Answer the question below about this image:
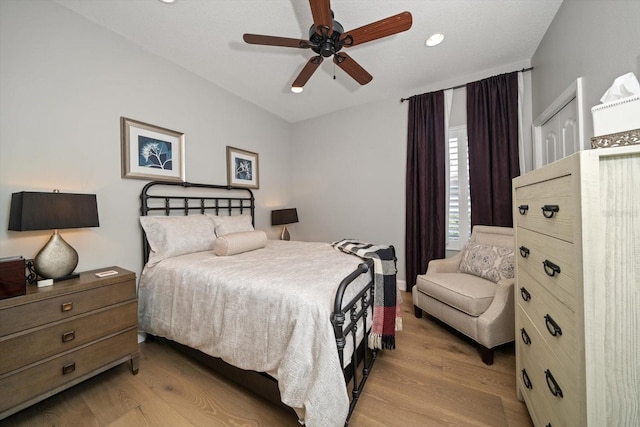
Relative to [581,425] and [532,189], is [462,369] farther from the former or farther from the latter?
[532,189]

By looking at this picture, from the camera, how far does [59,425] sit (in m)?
1.35

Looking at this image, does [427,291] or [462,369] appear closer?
[462,369]

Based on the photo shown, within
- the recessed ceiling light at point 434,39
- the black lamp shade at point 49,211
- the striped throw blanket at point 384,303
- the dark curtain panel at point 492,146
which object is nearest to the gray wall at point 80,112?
the black lamp shade at point 49,211

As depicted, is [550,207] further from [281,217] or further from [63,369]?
[281,217]

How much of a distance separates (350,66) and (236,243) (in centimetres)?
186

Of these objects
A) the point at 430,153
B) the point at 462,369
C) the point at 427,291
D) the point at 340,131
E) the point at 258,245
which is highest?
the point at 340,131

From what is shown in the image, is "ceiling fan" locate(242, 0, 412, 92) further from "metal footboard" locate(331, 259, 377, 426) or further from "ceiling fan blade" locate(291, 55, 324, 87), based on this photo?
"metal footboard" locate(331, 259, 377, 426)

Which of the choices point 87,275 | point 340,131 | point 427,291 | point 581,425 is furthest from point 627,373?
point 340,131

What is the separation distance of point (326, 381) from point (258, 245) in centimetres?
155

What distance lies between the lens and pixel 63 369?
1438 millimetres

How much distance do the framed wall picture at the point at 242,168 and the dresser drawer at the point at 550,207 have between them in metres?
3.04

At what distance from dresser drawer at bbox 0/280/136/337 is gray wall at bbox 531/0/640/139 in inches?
133

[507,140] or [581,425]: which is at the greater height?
[507,140]

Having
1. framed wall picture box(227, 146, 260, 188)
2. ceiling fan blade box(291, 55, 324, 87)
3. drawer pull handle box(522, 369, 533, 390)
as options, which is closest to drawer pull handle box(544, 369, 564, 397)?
drawer pull handle box(522, 369, 533, 390)
